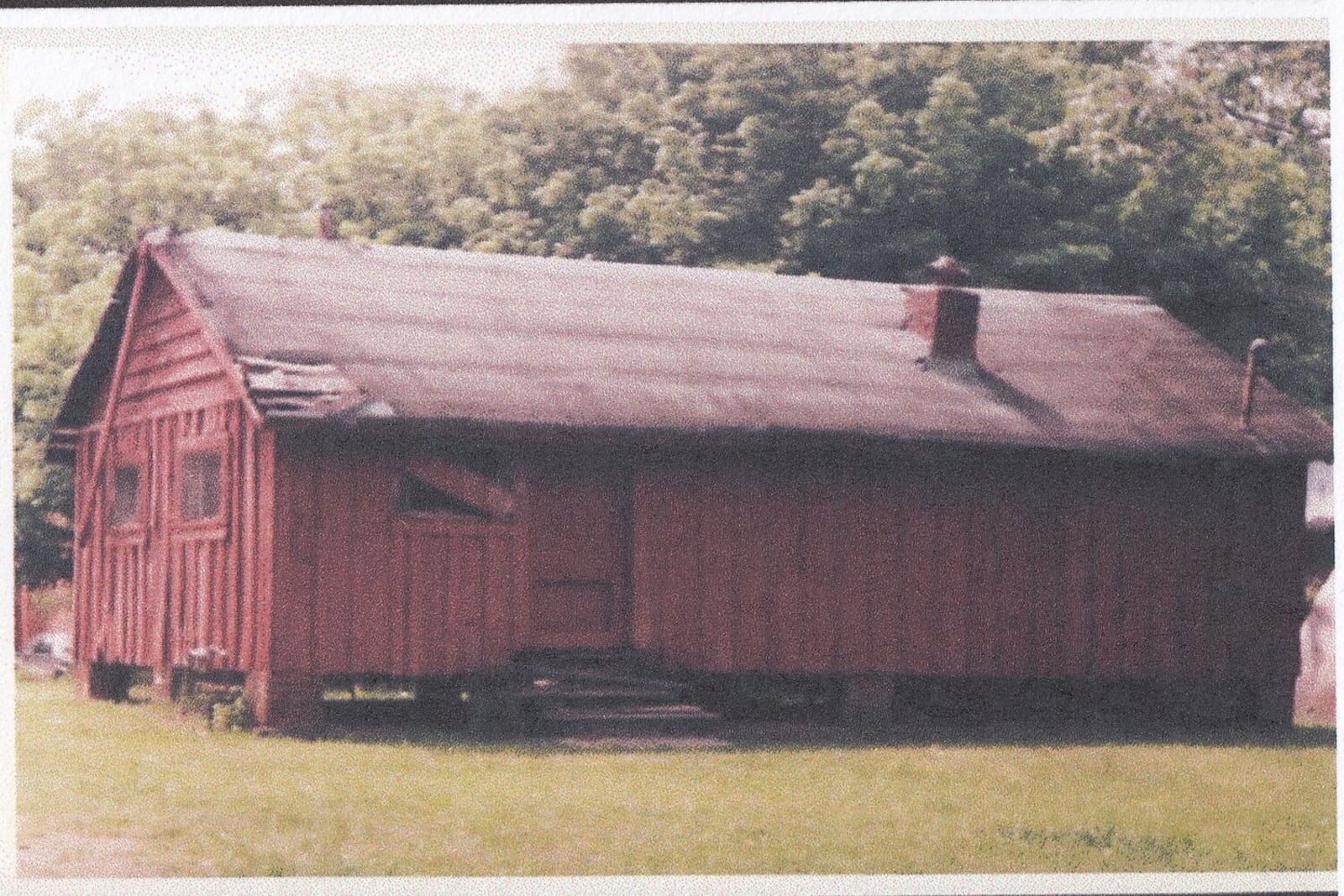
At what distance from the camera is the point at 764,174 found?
66.5 feet

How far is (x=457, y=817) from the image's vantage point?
16547mm

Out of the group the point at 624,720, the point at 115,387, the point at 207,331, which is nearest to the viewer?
the point at 624,720

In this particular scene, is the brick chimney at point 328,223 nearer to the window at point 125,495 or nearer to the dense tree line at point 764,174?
the dense tree line at point 764,174

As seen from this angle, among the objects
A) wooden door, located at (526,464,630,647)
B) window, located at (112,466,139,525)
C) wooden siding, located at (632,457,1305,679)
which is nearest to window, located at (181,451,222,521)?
window, located at (112,466,139,525)

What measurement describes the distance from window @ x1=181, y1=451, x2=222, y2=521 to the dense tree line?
108cm

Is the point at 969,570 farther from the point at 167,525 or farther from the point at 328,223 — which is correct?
the point at 167,525

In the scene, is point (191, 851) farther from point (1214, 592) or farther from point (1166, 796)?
point (1214, 592)

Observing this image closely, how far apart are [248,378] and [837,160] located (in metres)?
5.08

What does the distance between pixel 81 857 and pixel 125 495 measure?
19.7 ft

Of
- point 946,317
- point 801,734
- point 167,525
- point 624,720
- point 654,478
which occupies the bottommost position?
point 801,734

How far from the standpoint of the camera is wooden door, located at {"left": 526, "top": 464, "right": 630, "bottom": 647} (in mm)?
20625

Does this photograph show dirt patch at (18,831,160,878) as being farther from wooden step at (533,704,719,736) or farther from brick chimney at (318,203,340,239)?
brick chimney at (318,203,340,239)

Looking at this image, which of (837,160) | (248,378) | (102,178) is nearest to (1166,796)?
(837,160)

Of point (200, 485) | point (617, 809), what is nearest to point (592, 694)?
point (617, 809)
